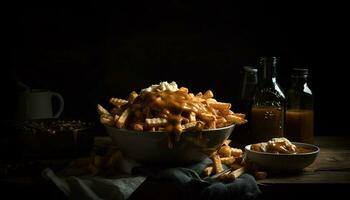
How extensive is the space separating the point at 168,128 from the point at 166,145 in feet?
0.20

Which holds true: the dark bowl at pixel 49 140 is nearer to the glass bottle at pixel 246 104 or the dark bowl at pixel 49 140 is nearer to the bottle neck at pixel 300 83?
the glass bottle at pixel 246 104

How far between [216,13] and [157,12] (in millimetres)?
298

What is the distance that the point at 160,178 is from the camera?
1.44m

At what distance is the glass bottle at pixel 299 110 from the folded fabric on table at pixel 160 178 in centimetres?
48

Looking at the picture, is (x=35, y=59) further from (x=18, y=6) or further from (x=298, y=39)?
(x=298, y=39)

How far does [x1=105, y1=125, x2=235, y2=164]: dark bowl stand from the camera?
1462mm

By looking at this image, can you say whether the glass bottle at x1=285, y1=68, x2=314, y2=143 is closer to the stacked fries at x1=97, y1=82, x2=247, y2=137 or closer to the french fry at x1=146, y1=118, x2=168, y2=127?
the stacked fries at x1=97, y1=82, x2=247, y2=137

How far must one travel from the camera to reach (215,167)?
4.97ft

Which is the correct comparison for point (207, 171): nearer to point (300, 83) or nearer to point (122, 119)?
point (122, 119)

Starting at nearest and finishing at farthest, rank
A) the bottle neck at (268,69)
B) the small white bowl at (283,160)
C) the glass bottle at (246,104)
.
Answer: the small white bowl at (283,160) < the bottle neck at (268,69) < the glass bottle at (246,104)

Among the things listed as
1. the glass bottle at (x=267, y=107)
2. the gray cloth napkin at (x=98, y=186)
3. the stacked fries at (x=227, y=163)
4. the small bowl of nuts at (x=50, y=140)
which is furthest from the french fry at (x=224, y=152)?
the small bowl of nuts at (x=50, y=140)

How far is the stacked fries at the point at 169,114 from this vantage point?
4.77 ft

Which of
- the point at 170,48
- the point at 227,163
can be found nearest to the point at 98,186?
the point at 227,163

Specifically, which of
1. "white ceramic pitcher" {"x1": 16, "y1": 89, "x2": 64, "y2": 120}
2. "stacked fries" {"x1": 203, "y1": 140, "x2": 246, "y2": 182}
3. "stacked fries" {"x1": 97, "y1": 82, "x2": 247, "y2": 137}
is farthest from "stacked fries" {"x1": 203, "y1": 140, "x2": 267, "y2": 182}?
"white ceramic pitcher" {"x1": 16, "y1": 89, "x2": 64, "y2": 120}
